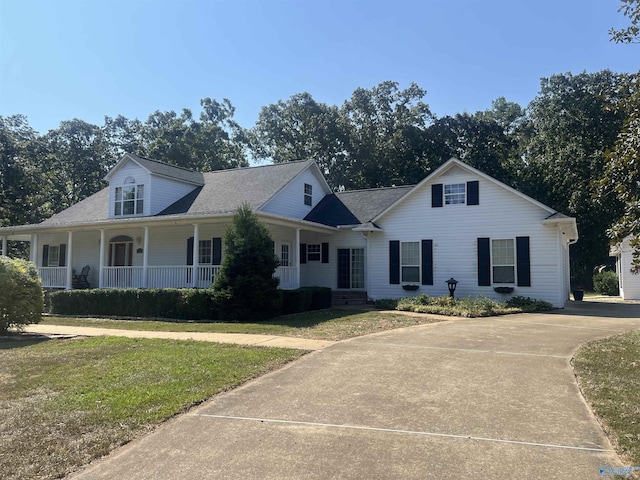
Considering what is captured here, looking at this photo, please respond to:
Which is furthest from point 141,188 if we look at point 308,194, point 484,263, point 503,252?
point 503,252

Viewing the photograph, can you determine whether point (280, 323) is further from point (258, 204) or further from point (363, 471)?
point (363, 471)

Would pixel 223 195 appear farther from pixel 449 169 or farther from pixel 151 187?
pixel 449 169

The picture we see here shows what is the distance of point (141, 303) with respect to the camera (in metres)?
15.3

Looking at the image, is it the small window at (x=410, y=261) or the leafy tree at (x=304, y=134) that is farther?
the leafy tree at (x=304, y=134)

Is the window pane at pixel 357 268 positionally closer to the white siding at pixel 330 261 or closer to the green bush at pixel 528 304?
the white siding at pixel 330 261

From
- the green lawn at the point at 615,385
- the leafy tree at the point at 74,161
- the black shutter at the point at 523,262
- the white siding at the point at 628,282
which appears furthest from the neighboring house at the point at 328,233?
the leafy tree at the point at 74,161

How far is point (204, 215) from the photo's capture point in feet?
52.1

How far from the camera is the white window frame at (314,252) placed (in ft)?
67.3

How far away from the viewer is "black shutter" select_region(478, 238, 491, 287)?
16844 millimetres

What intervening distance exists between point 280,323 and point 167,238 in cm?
964

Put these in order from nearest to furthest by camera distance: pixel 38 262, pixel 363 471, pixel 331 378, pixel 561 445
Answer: pixel 363 471, pixel 561 445, pixel 331 378, pixel 38 262

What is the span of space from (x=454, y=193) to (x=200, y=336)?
11.4 metres

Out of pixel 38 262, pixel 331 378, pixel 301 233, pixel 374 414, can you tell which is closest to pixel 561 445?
pixel 374 414

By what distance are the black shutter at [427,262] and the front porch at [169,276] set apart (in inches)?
198
